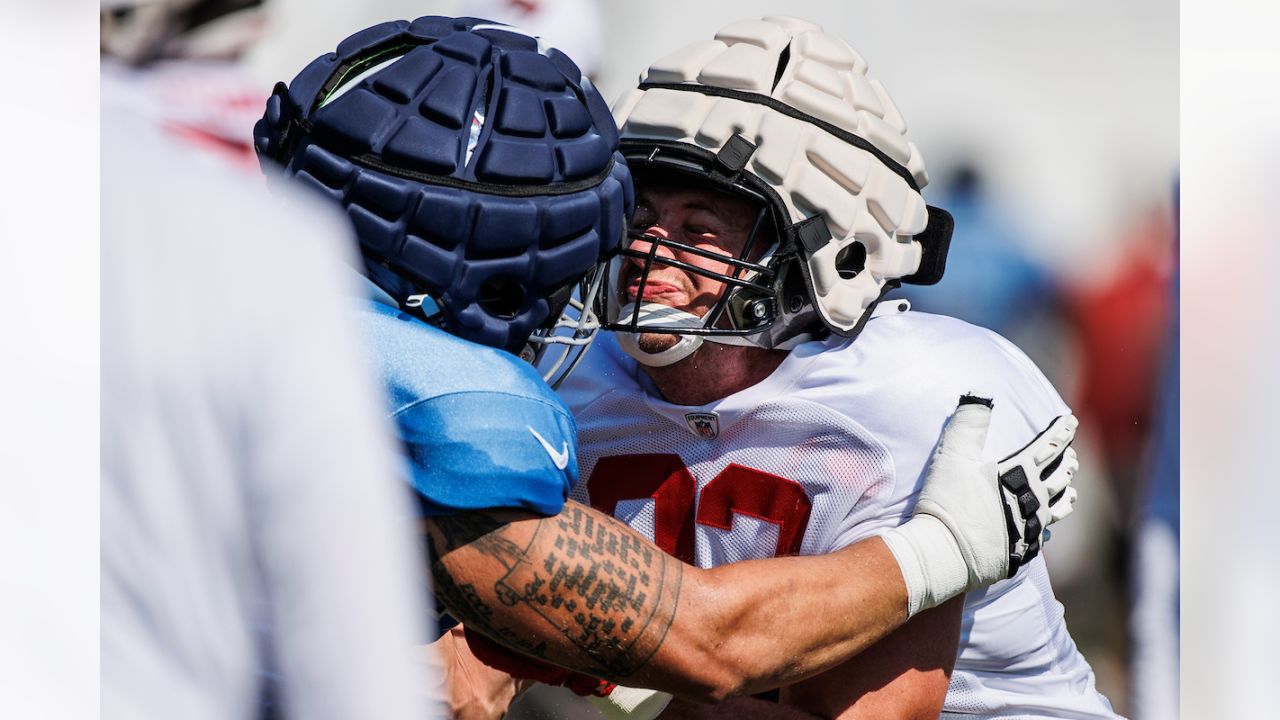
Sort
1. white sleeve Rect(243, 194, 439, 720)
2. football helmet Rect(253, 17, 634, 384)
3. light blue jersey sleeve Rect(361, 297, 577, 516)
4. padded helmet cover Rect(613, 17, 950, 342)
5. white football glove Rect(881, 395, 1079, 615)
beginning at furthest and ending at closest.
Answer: padded helmet cover Rect(613, 17, 950, 342) < white football glove Rect(881, 395, 1079, 615) < football helmet Rect(253, 17, 634, 384) < light blue jersey sleeve Rect(361, 297, 577, 516) < white sleeve Rect(243, 194, 439, 720)

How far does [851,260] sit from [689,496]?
0.52m

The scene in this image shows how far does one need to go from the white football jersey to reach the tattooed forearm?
695 mm

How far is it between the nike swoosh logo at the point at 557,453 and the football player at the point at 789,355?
79 centimetres

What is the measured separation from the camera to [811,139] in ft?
7.35

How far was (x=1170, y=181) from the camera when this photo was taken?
3.71 meters

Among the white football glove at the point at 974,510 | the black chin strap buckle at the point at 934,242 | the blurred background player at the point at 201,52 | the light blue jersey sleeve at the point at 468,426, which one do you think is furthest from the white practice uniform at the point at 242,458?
the blurred background player at the point at 201,52

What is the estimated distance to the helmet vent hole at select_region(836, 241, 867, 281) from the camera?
7.50 feet

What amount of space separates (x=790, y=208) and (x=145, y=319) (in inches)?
67.6

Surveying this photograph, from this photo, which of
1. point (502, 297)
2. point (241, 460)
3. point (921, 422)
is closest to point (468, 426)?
point (502, 297)

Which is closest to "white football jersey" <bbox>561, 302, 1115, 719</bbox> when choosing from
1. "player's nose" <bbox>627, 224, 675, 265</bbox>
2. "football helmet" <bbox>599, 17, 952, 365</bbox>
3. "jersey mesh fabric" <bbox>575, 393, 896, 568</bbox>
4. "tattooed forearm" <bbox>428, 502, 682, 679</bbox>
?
"jersey mesh fabric" <bbox>575, 393, 896, 568</bbox>

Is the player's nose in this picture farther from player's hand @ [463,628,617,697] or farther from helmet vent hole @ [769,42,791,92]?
player's hand @ [463,628,617,697]

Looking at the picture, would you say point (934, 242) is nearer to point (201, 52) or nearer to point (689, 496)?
point (689, 496)

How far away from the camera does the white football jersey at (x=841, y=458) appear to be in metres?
2.15

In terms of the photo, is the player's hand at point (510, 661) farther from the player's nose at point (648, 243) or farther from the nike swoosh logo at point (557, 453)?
the player's nose at point (648, 243)
